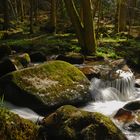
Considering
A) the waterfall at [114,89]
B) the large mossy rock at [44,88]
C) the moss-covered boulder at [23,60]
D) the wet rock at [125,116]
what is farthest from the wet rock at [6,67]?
the wet rock at [125,116]

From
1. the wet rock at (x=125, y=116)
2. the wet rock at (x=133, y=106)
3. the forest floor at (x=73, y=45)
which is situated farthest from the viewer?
the forest floor at (x=73, y=45)

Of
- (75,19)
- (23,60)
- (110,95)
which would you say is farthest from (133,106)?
(75,19)

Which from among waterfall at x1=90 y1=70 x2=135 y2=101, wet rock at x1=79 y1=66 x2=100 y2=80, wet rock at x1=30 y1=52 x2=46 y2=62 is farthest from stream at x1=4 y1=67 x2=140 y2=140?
wet rock at x1=30 y1=52 x2=46 y2=62

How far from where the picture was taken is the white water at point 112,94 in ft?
36.4

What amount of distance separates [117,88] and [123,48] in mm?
6497

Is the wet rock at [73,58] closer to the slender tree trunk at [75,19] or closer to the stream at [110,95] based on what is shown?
the stream at [110,95]

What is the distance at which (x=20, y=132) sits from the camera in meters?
6.95

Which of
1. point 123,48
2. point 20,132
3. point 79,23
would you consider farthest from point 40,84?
point 123,48

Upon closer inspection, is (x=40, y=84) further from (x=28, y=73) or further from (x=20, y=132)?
(x=20, y=132)

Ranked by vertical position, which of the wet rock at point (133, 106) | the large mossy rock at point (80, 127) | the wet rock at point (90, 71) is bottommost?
the wet rock at point (133, 106)

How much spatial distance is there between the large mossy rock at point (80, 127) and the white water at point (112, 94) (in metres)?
2.99

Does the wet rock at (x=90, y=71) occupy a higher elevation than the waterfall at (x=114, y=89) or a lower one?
higher

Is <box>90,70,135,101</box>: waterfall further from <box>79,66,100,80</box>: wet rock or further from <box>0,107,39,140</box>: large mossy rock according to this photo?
<box>0,107,39,140</box>: large mossy rock

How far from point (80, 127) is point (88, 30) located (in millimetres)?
9373
